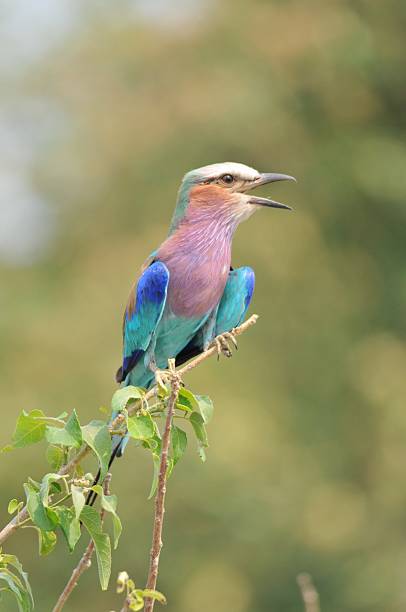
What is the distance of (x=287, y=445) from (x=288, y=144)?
179 inches

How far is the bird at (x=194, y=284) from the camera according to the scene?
13.6 ft

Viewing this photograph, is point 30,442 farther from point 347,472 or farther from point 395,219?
point 395,219

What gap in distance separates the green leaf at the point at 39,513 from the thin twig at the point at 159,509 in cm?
26

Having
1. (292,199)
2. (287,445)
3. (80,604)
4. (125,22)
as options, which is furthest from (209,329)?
(125,22)

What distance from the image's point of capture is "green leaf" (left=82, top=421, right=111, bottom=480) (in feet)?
9.14

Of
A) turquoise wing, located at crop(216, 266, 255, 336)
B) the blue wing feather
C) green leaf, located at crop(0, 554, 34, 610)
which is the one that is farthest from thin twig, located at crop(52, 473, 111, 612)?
turquoise wing, located at crop(216, 266, 255, 336)

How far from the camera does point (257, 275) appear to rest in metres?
15.3

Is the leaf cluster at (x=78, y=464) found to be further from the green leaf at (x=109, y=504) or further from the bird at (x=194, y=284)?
the bird at (x=194, y=284)

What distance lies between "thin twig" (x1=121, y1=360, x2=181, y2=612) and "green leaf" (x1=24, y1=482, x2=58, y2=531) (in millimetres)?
263

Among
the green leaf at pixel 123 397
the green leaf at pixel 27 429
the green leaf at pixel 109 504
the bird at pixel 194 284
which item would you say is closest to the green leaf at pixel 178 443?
the green leaf at pixel 123 397

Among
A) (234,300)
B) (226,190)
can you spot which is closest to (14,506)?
(234,300)

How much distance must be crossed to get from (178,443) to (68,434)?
1.05 ft

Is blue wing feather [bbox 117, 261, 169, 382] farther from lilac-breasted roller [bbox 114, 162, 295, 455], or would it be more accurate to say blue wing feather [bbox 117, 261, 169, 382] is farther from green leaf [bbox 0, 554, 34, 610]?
green leaf [bbox 0, 554, 34, 610]

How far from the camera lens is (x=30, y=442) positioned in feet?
Result: 9.30
